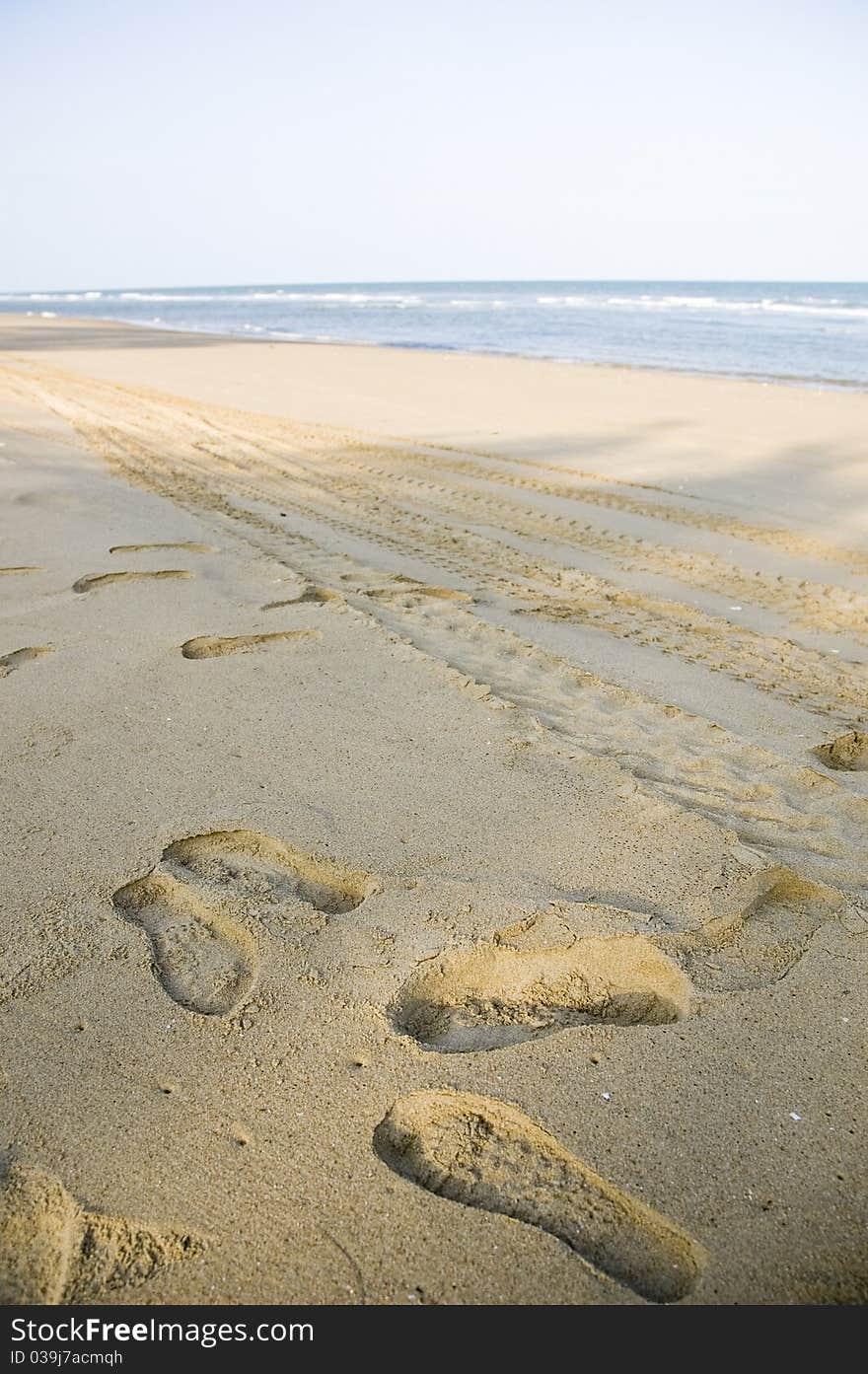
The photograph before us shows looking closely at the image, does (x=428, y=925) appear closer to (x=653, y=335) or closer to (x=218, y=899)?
(x=218, y=899)

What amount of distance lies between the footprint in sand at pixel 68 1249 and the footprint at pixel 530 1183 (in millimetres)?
380

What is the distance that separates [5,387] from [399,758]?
40.2 ft

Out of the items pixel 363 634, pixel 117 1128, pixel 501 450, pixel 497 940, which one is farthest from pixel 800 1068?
pixel 501 450

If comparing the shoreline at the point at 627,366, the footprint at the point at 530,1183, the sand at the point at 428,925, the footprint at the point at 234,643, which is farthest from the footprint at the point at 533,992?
the shoreline at the point at 627,366

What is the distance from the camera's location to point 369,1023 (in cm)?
187

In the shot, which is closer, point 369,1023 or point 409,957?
point 369,1023

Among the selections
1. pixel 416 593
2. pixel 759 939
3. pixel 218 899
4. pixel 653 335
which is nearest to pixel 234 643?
pixel 416 593

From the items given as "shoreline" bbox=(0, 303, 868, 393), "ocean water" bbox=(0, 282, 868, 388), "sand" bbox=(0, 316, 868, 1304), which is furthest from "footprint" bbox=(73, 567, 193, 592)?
"ocean water" bbox=(0, 282, 868, 388)

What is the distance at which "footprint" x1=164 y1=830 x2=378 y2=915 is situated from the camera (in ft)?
7.43

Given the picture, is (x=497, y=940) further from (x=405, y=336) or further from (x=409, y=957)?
(x=405, y=336)

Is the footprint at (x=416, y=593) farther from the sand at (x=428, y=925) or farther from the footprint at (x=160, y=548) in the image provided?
the footprint at (x=160, y=548)

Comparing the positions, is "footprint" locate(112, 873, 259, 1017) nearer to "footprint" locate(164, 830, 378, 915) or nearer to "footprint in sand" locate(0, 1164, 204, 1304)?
"footprint" locate(164, 830, 378, 915)

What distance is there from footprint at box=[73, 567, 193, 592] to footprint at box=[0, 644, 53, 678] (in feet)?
2.57

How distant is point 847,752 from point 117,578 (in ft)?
10.8
